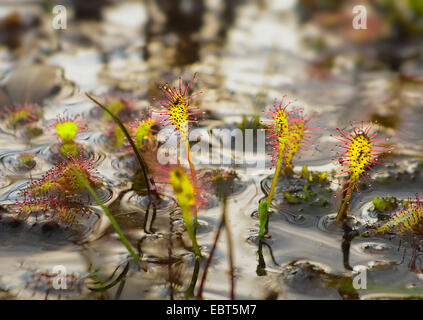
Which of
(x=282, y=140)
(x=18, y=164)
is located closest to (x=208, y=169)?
(x=282, y=140)

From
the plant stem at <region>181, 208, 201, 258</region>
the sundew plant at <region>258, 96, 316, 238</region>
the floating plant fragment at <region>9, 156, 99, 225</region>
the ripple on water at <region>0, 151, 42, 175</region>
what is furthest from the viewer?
the ripple on water at <region>0, 151, 42, 175</region>

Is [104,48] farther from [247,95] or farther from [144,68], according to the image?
[247,95]

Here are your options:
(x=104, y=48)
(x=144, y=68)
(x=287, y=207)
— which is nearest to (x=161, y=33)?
(x=104, y=48)

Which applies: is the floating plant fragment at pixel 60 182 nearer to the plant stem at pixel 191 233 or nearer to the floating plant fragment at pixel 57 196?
the floating plant fragment at pixel 57 196

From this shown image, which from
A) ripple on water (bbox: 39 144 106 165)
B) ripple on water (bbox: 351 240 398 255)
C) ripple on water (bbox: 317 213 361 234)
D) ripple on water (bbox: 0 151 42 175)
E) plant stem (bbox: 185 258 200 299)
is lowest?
plant stem (bbox: 185 258 200 299)

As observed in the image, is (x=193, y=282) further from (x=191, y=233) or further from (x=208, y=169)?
(x=208, y=169)

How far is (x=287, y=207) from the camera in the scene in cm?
160

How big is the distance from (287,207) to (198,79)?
1285 millimetres

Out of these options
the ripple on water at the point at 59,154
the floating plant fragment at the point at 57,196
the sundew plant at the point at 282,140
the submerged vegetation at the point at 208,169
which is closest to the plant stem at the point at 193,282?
the submerged vegetation at the point at 208,169

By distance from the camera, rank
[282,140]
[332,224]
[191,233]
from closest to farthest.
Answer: [191,233]
[282,140]
[332,224]

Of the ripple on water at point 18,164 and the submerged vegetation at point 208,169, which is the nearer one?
the submerged vegetation at point 208,169

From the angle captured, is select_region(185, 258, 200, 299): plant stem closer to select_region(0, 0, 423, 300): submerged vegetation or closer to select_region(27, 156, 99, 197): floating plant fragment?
select_region(0, 0, 423, 300): submerged vegetation

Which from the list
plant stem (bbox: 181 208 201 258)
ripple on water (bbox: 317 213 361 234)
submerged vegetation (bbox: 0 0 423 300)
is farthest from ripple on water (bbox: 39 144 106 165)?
ripple on water (bbox: 317 213 361 234)

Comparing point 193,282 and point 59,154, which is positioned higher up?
point 59,154
